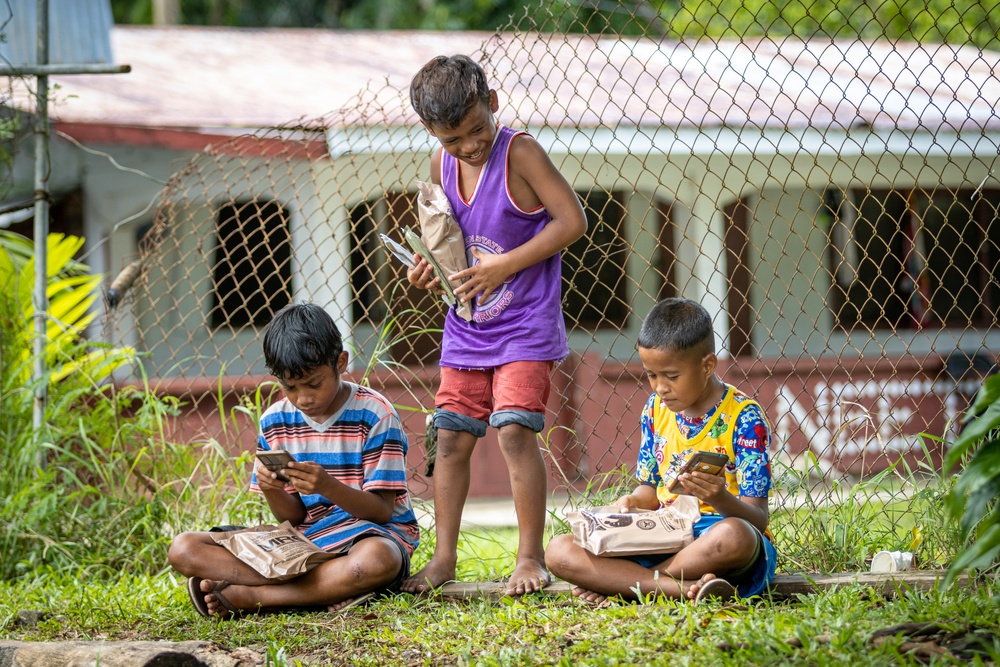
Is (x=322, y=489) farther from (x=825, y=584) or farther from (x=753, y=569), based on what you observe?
(x=825, y=584)

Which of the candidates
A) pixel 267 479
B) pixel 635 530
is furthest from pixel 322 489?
pixel 635 530

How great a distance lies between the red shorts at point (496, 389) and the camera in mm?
3234

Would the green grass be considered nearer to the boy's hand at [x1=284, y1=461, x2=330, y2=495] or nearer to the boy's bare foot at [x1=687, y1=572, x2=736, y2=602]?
the boy's bare foot at [x1=687, y1=572, x2=736, y2=602]

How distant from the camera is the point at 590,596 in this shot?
304cm

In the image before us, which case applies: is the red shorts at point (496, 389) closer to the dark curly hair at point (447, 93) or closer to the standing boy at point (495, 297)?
the standing boy at point (495, 297)

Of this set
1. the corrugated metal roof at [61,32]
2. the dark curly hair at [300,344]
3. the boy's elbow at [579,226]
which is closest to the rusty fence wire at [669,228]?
the corrugated metal roof at [61,32]

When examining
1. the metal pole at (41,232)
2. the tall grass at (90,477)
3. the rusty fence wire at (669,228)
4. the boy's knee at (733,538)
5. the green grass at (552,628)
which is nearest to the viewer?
the green grass at (552,628)

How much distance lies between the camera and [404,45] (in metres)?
11.1

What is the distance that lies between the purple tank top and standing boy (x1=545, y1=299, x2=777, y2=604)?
41 cm

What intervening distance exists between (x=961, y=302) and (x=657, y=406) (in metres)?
8.79

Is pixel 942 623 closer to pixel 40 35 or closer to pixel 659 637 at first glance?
pixel 659 637

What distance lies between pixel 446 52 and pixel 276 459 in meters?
8.08

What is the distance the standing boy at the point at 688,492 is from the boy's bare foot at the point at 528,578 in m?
0.10

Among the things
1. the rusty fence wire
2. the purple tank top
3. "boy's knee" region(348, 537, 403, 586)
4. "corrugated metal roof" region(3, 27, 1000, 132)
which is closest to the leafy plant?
the purple tank top
